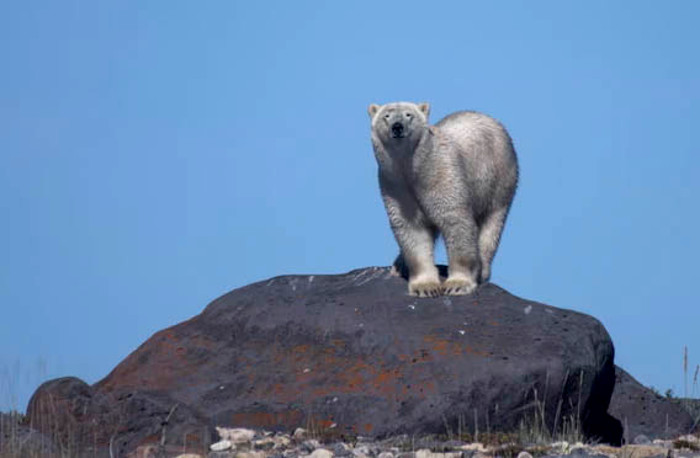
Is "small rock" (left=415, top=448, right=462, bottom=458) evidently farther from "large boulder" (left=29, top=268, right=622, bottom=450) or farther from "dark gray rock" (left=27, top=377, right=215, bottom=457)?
"dark gray rock" (left=27, top=377, right=215, bottom=457)

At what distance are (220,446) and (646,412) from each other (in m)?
6.70

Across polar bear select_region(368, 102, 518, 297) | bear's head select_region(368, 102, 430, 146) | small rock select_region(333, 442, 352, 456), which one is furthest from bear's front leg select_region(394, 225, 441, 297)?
small rock select_region(333, 442, 352, 456)

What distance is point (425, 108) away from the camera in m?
12.2

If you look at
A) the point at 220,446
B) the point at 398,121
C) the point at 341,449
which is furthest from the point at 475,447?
the point at 398,121

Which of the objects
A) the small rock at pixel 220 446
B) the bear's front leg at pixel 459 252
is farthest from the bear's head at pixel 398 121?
the small rock at pixel 220 446

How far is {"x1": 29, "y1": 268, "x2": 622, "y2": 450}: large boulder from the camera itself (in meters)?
10.2

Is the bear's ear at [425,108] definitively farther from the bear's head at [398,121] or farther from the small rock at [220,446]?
the small rock at [220,446]

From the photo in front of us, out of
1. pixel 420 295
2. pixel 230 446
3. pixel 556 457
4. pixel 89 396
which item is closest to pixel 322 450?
Result: pixel 230 446

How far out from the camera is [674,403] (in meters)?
13.8

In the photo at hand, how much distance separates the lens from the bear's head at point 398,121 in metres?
11.6

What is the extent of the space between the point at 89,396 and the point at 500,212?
5.98 meters

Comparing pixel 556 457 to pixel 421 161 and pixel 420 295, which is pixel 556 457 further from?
pixel 421 161

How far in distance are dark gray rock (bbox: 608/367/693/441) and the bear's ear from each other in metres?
4.69

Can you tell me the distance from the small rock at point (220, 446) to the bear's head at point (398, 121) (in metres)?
4.22
